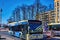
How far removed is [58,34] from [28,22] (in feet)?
36.9

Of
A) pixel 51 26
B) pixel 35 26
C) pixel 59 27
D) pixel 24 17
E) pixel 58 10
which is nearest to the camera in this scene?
pixel 35 26

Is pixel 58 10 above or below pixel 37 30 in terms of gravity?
above

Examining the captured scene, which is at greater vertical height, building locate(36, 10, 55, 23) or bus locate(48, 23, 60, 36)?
building locate(36, 10, 55, 23)

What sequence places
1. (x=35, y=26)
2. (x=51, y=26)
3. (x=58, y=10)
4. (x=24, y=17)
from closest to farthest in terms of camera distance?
(x=35, y=26), (x=51, y=26), (x=24, y=17), (x=58, y=10)

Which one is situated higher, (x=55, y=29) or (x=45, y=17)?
(x=45, y=17)

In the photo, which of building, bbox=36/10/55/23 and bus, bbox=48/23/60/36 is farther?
building, bbox=36/10/55/23

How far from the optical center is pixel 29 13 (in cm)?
5369

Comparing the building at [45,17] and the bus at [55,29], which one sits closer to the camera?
the bus at [55,29]

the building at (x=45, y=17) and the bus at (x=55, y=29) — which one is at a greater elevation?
the building at (x=45, y=17)

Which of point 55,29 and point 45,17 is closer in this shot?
point 55,29

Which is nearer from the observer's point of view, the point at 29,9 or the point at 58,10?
the point at 29,9

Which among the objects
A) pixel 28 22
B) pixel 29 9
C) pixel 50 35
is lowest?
pixel 50 35

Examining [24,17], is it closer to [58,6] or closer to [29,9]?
[29,9]

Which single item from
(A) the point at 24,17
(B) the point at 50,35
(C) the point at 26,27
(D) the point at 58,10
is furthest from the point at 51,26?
(D) the point at 58,10
